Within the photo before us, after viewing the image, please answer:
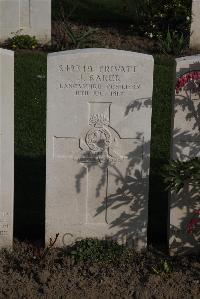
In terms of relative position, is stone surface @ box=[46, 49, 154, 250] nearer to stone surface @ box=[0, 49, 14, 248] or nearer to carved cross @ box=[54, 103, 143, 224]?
carved cross @ box=[54, 103, 143, 224]

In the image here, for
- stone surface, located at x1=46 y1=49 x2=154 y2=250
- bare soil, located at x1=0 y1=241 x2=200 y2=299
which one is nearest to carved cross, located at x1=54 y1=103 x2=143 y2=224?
stone surface, located at x1=46 y1=49 x2=154 y2=250

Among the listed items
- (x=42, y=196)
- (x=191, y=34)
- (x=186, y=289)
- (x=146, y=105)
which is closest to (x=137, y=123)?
(x=146, y=105)

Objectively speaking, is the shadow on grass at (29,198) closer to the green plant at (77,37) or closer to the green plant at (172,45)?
the green plant at (77,37)

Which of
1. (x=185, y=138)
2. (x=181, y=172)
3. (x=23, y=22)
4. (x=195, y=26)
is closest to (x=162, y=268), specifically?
(x=181, y=172)

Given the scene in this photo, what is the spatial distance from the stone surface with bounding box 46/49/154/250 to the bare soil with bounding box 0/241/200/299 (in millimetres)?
272

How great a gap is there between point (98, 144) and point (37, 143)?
2623mm

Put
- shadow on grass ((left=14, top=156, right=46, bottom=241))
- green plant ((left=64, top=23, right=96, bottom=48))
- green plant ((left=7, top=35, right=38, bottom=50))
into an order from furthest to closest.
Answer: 1. green plant ((left=7, top=35, right=38, bottom=50))
2. green plant ((left=64, top=23, right=96, bottom=48))
3. shadow on grass ((left=14, top=156, right=46, bottom=241))

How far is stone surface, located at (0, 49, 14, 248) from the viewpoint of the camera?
220 inches

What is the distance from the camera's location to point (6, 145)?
577 centimetres

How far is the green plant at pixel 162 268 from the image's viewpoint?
18.6ft

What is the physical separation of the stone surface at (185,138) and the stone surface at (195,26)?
249 inches

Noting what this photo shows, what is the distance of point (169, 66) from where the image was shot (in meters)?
10.5

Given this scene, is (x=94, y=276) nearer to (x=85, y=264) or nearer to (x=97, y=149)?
(x=85, y=264)

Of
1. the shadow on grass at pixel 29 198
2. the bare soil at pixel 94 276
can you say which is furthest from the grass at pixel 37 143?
the bare soil at pixel 94 276
